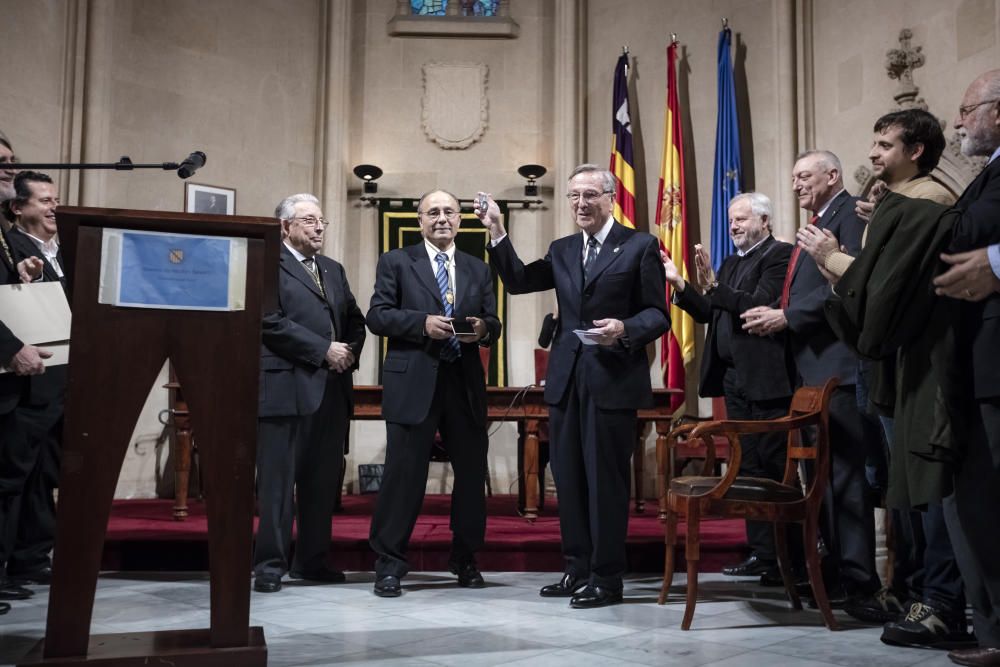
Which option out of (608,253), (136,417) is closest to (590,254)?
(608,253)

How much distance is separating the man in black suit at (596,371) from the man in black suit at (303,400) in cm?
84

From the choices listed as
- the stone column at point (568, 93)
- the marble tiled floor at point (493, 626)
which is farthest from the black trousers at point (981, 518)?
the stone column at point (568, 93)

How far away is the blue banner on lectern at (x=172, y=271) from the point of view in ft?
7.61

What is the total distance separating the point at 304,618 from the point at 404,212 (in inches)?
205

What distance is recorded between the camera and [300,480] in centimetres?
410

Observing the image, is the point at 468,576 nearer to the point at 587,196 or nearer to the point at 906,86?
the point at 587,196

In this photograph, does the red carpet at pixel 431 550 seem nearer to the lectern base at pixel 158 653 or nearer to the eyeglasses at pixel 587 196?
the eyeglasses at pixel 587 196

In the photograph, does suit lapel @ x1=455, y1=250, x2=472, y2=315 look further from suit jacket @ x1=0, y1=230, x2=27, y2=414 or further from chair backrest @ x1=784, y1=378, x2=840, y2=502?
suit jacket @ x1=0, y1=230, x2=27, y2=414

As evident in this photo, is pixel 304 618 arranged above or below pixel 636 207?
below

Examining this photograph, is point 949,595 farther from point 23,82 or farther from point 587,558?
point 23,82

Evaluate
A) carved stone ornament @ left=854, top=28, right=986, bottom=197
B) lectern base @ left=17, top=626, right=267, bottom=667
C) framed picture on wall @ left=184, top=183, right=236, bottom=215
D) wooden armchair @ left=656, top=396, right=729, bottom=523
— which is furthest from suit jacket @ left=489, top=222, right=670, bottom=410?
framed picture on wall @ left=184, top=183, right=236, bottom=215

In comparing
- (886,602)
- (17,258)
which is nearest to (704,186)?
(886,602)

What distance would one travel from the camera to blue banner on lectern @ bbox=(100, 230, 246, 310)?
232cm

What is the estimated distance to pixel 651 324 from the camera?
3658 millimetres
